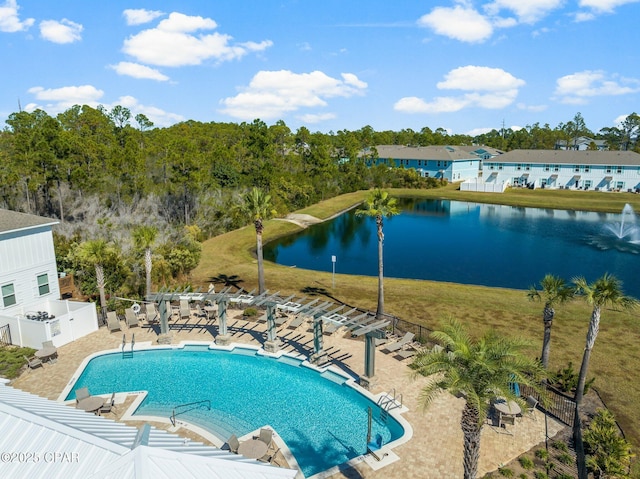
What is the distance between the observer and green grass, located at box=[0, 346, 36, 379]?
22.1 m

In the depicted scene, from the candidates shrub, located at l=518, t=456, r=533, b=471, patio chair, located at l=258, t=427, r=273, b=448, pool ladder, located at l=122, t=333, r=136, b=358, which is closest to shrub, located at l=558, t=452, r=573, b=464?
shrub, located at l=518, t=456, r=533, b=471

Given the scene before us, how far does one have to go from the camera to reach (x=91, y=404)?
1900cm

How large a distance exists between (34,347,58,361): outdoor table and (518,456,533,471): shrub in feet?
75.2

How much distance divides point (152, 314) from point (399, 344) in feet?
54.2

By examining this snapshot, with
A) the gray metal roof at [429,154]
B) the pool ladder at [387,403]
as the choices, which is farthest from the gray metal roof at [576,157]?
the pool ladder at [387,403]

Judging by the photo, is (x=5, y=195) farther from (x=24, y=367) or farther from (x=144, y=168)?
(x=24, y=367)

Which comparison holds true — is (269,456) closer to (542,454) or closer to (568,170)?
(542,454)

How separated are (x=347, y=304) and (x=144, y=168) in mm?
35100

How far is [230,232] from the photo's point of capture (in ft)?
191

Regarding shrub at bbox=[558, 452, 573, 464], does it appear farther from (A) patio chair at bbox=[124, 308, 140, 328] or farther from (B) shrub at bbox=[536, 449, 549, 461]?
(A) patio chair at bbox=[124, 308, 140, 328]

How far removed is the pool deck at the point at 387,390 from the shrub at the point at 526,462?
11.8 inches

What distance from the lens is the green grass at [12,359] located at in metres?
22.1

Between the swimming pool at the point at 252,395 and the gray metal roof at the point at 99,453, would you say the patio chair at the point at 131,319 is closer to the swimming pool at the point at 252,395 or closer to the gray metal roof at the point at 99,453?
the swimming pool at the point at 252,395

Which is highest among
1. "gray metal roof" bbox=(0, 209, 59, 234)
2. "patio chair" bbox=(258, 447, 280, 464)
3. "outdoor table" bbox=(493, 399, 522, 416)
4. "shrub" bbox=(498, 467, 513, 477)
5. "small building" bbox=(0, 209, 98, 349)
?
"gray metal roof" bbox=(0, 209, 59, 234)
